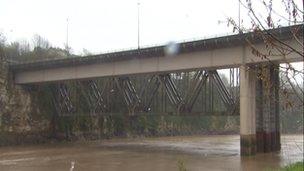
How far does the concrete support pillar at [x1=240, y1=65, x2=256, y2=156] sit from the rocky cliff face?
1277 inches

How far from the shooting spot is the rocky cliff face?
62.4m

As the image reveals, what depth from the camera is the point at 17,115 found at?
64.4 m

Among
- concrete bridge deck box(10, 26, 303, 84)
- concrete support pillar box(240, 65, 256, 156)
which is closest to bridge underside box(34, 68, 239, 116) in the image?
concrete bridge deck box(10, 26, 303, 84)

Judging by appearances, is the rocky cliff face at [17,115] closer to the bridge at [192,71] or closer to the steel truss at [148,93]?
the bridge at [192,71]

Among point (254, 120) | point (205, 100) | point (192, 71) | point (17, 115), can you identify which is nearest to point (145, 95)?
point (205, 100)

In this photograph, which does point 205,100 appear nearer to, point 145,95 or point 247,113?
point 145,95

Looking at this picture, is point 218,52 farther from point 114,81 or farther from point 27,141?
point 27,141

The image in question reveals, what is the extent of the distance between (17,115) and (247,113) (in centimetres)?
3444

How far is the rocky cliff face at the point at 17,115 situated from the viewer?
62.4m

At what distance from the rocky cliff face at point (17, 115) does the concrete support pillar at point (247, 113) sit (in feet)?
106

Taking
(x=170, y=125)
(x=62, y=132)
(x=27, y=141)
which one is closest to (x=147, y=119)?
(x=170, y=125)

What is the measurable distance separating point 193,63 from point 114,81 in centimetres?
1678

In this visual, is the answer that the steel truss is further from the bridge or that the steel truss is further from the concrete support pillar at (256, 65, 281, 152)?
the concrete support pillar at (256, 65, 281, 152)

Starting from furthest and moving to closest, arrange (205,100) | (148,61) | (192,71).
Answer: (205,100) → (148,61) → (192,71)
